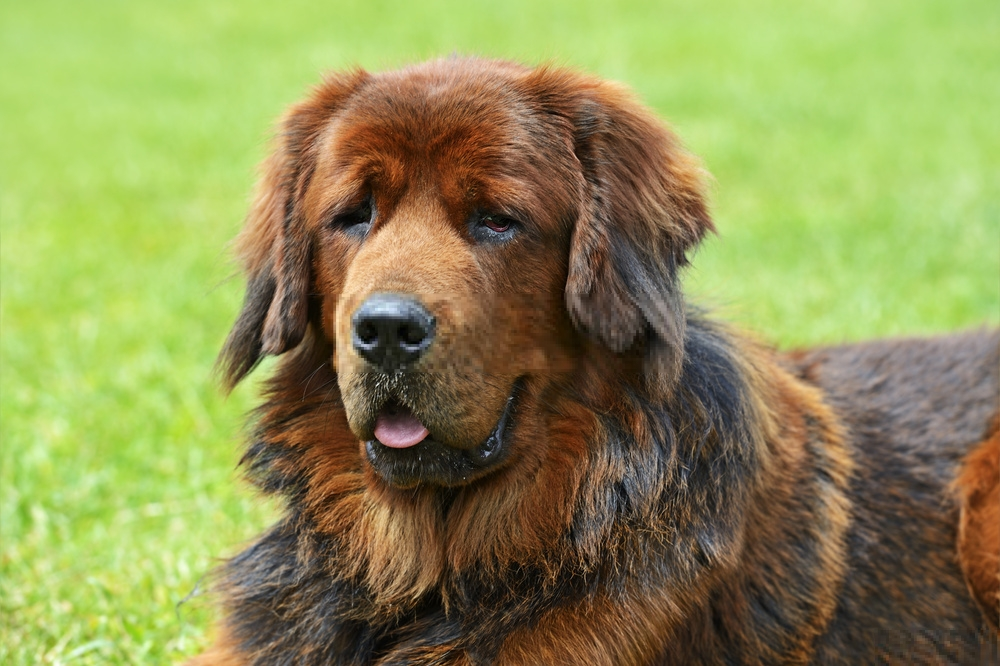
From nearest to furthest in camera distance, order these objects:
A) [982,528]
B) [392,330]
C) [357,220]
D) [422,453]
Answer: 1. [392,330]
2. [422,453]
3. [357,220]
4. [982,528]

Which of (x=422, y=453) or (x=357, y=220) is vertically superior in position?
(x=357, y=220)

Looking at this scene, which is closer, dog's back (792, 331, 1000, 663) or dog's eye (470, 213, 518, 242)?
dog's eye (470, 213, 518, 242)

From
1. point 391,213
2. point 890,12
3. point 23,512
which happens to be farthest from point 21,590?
point 890,12

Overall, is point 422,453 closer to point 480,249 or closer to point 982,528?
point 480,249

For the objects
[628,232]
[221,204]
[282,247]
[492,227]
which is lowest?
[221,204]

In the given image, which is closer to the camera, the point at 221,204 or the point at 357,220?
the point at 357,220

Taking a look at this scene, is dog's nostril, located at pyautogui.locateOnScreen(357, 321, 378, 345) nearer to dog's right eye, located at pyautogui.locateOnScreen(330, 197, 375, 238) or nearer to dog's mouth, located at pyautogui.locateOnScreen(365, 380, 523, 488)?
dog's mouth, located at pyautogui.locateOnScreen(365, 380, 523, 488)

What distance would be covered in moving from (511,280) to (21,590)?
276 centimetres

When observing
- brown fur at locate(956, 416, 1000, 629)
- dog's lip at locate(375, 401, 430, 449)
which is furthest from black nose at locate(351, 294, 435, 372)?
brown fur at locate(956, 416, 1000, 629)

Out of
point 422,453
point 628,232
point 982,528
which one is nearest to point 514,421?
point 422,453

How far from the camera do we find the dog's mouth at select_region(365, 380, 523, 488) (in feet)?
10.7

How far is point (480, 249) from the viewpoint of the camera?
3324 millimetres

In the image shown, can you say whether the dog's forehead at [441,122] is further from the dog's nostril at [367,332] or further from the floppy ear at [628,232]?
the dog's nostril at [367,332]

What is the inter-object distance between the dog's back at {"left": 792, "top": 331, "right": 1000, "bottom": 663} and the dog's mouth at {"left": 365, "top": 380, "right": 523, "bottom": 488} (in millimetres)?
1425
